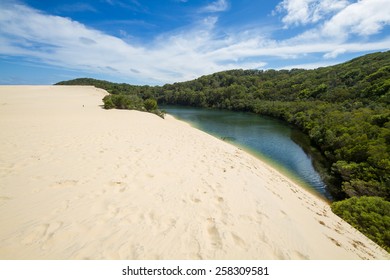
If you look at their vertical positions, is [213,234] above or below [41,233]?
below

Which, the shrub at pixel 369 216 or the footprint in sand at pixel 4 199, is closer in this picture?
the footprint in sand at pixel 4 199

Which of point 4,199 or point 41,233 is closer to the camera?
point 41,233

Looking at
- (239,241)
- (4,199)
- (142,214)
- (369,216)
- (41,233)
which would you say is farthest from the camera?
(369,216)

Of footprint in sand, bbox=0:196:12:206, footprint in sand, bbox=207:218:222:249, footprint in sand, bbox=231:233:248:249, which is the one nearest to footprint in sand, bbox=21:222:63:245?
footprint in sand, bbox=0:196:12:206

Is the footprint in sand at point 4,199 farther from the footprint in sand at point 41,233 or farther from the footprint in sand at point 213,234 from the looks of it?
the footprint in sand at point 213,234

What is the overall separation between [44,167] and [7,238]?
13.0ft

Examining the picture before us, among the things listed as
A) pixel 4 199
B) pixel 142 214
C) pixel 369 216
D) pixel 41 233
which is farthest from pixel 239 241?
pixel 369 216

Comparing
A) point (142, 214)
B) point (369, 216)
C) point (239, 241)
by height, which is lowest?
point (369, 216)

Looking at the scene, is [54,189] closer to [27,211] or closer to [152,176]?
[27,211]

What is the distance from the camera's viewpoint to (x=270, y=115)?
60.8m

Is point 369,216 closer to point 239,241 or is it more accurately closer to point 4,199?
point 239,241

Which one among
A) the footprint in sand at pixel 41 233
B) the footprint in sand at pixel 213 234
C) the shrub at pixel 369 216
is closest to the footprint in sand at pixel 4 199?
the footprint in sand at pixel 41 233

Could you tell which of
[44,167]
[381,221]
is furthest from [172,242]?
[381,221]

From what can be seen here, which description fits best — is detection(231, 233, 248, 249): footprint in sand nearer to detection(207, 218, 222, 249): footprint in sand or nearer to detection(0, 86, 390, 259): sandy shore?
detection(0, 86, 390, 259): sandy shore
